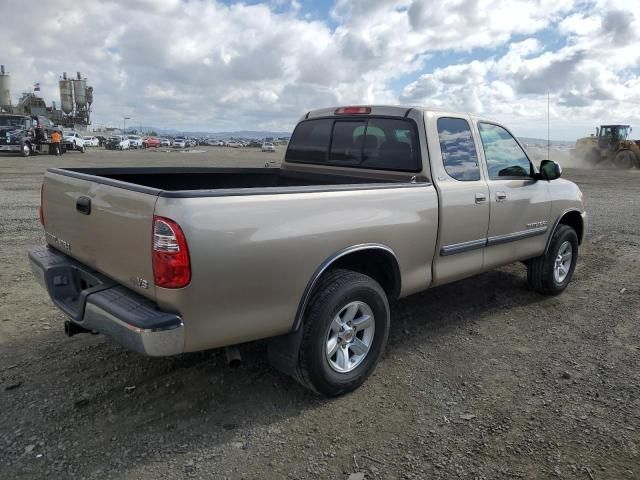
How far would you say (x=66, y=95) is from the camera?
60.4 m

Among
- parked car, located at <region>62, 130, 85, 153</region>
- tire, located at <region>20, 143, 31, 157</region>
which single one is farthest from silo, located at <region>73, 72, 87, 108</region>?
tire, located at <region>20, 143, 31, 157</region>

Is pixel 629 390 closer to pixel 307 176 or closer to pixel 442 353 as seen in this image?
pixel 442 353

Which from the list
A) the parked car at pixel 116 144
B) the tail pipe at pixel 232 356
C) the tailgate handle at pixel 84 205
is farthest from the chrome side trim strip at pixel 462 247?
the parked car at pixel 116 144

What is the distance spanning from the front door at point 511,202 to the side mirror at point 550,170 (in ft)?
0.37

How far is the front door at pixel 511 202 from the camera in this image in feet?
15.0

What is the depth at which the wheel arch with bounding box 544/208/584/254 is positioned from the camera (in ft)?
17.8

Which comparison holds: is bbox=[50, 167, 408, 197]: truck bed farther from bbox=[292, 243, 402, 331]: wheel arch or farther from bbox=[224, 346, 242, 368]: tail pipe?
bbox=[224, 346, 242, 368]: tail pipe

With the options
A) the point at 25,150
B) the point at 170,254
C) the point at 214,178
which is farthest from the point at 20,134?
the point at 170,254

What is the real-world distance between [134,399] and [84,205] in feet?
4.17

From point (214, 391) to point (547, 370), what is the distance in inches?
97.1

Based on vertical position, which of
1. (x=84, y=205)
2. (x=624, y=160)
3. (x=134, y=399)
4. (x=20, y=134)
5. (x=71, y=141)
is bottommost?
(x=134, y=399)

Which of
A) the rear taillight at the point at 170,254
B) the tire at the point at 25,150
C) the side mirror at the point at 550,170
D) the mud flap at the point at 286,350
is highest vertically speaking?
the tire at the point at 25,150

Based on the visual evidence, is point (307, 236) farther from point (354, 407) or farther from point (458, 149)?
point (458, 149)

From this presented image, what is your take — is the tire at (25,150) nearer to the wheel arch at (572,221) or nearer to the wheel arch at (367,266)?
the wheel arch at (572,221)
